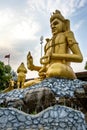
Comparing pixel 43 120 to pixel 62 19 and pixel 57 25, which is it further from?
pixel 62 19

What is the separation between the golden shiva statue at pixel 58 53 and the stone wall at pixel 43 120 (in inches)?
100.0

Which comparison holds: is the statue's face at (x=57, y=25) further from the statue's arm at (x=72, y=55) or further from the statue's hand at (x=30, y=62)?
the statue's hand at (x=30, y=62)

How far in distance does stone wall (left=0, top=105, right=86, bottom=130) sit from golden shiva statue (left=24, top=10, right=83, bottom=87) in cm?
254

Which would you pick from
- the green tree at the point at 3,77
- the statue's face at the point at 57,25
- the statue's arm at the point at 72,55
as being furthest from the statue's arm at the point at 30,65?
the green tree at the point at 3,77

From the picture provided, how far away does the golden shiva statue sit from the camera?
8.76 m

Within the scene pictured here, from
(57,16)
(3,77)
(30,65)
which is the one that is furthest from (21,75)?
(3,77)

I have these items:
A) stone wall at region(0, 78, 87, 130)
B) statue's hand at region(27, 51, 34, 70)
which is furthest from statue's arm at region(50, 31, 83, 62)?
stone wall at region(0, 78, 87, 130)

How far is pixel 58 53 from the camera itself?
9195mm

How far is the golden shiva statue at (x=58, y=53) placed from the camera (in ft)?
28.7

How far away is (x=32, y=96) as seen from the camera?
795cm

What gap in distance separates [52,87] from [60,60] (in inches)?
46.1

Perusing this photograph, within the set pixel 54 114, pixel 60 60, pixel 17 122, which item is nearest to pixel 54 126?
pixel 54 114

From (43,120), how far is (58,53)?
11.6 feet

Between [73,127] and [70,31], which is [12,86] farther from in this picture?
[73,127]
